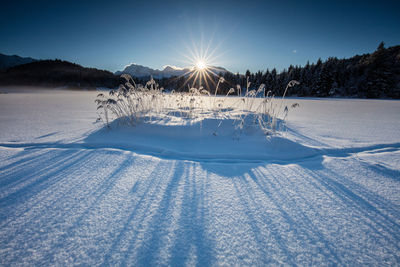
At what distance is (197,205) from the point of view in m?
0.93

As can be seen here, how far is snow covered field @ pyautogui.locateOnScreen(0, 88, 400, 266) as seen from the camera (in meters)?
0.66

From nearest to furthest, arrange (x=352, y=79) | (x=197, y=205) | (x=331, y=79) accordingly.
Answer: (x=197, y=205)
(x=331, y=79)
(x=352, y=79)

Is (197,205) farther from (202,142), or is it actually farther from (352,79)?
(352,79)

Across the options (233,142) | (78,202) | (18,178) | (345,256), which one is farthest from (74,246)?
(233,142)

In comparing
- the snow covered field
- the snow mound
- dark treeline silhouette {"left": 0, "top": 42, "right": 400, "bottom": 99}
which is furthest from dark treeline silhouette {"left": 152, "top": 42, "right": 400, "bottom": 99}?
the snow covered field

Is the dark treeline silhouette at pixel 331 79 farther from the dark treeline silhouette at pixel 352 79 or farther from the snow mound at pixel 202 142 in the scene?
the snow mound at pixel 202 142

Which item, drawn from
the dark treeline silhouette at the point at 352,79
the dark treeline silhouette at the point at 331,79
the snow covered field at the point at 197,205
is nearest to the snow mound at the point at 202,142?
the snow covered field at the point at 197,205

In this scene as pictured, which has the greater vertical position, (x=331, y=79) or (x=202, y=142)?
(x=331, y=79)

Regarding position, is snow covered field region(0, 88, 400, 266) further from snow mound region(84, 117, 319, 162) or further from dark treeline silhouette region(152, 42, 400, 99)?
dark treeline silhouette region(152, 42, 400, 99)

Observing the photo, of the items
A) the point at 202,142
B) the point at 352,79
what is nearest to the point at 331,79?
the point at 352,79

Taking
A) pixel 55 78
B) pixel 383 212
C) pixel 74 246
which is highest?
pixel 55 78

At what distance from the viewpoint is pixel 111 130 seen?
7.89 ft

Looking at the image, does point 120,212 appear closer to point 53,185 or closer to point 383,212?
point 53,185

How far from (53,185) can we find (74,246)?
2.11ft
